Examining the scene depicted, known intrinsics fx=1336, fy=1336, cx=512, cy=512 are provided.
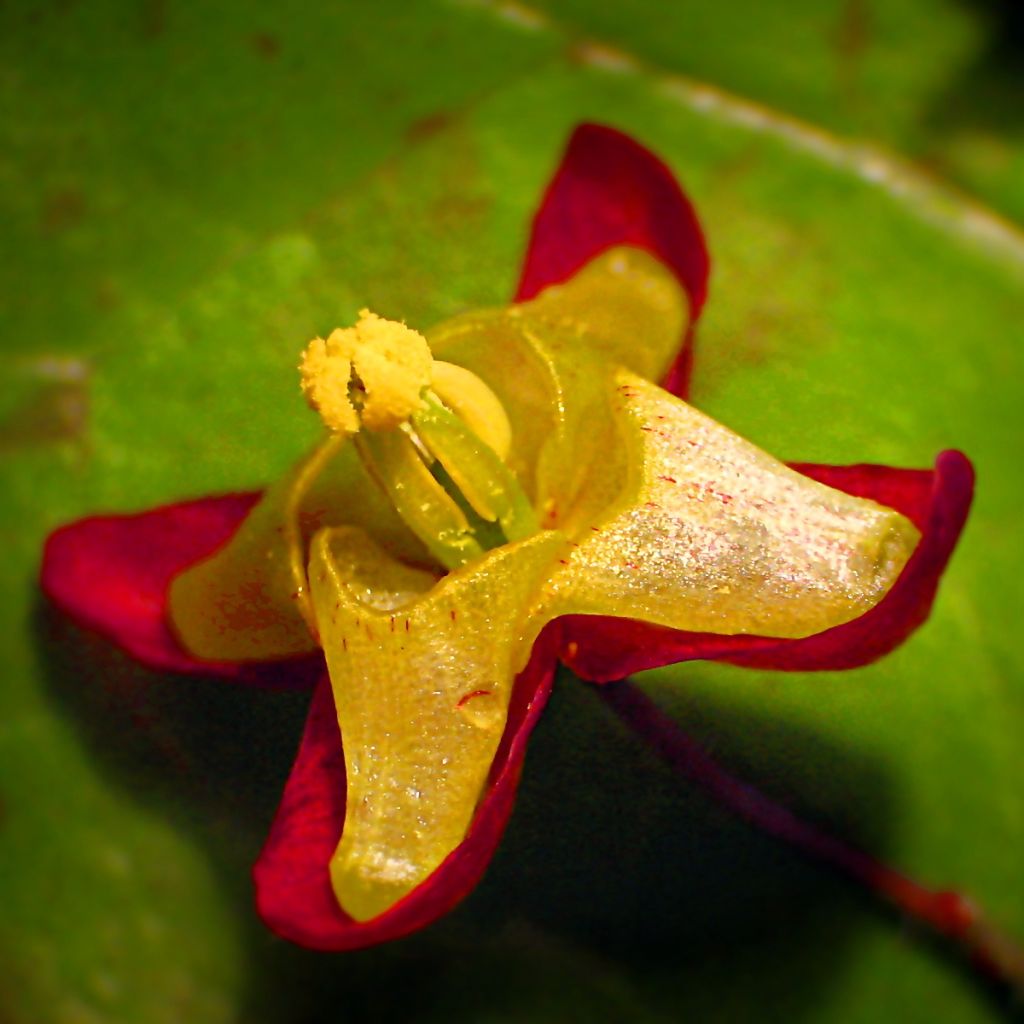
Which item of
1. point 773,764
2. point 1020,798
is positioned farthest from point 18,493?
point 1020,798

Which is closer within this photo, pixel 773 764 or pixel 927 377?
pixel 773 764

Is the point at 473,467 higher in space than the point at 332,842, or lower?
higher

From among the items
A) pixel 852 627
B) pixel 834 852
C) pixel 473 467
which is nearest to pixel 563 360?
pixel 473 467

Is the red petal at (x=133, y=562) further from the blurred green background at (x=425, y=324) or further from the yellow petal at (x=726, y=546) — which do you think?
the yellow petal at (x=726, y=546)

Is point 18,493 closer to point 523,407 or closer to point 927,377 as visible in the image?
point 523,407

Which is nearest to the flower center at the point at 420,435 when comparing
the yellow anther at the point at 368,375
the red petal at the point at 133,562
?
the yellow anther at the point at 368,375

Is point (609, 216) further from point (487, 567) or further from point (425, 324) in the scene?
point (487, 567)
